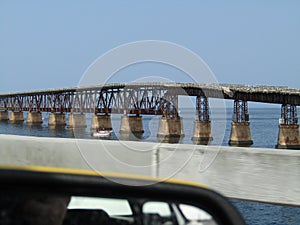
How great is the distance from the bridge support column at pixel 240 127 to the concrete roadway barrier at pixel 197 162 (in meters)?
80.2

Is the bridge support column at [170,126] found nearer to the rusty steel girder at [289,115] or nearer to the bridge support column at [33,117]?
the rusty steel girder at [289,115]

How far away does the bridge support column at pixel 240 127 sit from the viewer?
86.7 meters

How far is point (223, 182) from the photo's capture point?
17.7 ft

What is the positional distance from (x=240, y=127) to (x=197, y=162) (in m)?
84.8

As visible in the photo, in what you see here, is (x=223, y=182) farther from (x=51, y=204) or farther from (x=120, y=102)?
(x=120, y=102)

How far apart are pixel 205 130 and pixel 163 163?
87678mm

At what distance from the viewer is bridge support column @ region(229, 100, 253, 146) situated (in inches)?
3413

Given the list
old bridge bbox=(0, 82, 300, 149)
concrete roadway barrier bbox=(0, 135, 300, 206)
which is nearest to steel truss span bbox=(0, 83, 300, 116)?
old bridge bbox=(0, 82, 300, 149)

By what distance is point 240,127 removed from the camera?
292 feet

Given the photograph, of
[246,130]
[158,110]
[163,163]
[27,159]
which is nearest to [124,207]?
[163,163]

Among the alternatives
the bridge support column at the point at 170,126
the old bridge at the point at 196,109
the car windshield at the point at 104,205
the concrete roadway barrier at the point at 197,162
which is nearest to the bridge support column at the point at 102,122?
the old bridge at the point at 196,109

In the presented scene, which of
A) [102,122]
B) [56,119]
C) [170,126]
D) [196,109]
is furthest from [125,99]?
[56,119]

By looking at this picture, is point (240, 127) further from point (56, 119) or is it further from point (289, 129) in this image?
point (56, 119)

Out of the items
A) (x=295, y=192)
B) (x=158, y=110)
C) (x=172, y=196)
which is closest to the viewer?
(x=172, y=196)
